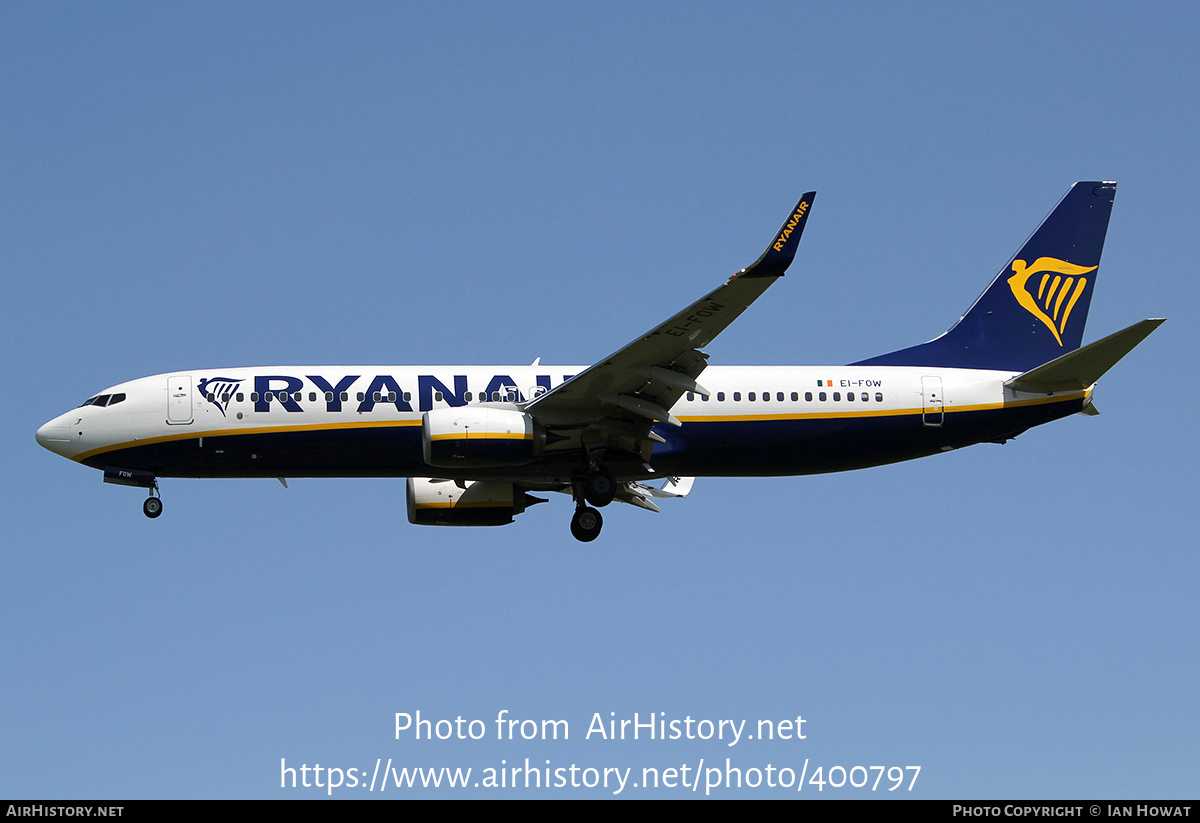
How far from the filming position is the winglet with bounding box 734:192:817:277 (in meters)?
24.7

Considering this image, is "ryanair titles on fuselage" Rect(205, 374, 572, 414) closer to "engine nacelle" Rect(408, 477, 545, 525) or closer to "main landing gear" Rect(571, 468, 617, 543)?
"main landing gear" Rect(571, 468, 617, 543)

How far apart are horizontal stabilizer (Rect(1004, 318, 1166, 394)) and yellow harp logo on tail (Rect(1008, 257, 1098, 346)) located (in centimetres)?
271

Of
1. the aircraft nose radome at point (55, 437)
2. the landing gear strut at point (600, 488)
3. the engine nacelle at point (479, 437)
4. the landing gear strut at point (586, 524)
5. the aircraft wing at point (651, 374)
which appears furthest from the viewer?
the landing gear strut at point (586, 524)

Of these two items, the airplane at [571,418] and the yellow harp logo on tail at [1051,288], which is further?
the yellow harp logo on tail at [1051,288]

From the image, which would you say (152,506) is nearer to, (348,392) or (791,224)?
(348,392)

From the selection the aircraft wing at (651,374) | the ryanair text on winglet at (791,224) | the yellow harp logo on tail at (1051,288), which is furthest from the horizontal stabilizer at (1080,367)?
the ryanair text on winglet at (791,224)

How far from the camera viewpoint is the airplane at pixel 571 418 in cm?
3014

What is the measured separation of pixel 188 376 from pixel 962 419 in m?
17.6

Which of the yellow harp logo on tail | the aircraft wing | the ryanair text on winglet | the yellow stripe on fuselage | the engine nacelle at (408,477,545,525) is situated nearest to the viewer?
the ryanair text on winglet

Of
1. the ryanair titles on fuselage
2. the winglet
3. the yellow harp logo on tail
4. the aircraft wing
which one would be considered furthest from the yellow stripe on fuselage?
the winglet

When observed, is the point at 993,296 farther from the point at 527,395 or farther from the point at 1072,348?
the point at 527,395

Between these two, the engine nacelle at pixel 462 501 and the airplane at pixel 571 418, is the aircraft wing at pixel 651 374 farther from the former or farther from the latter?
the engine nacelle at pixel 462 501

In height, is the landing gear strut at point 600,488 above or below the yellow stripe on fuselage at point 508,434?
below
